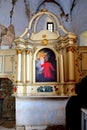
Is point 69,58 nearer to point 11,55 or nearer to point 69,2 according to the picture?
point 11,55

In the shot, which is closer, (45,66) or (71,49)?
(71,49)

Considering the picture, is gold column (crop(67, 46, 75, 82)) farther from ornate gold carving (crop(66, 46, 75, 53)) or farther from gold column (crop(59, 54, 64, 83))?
gold column (crop(59, 54, 64, 83))

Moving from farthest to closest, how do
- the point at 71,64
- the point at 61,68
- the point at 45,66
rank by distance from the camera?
the point at 45,66 < the point at 61,68 < the point at 71,64

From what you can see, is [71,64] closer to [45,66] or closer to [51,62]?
[51,62]

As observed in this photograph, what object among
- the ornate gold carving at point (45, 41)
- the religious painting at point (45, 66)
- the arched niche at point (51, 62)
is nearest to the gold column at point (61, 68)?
the arched niche at point (51, 62)

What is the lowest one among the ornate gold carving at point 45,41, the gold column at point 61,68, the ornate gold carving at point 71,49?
the gold column at point 61,68

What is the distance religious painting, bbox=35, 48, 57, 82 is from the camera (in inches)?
340

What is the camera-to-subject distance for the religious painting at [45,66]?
8641mm

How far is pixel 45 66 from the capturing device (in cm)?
873

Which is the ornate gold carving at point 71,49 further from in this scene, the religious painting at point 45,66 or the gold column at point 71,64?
the religious painting at point 45,66

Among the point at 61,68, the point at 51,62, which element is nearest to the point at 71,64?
the point at 61,68

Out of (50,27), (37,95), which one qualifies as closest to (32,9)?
(50,27)

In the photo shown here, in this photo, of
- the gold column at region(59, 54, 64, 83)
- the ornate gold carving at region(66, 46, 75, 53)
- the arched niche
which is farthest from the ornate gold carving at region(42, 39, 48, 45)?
the ornate gold carving at region(66, 46, 75, 53)

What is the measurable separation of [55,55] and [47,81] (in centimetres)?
113
